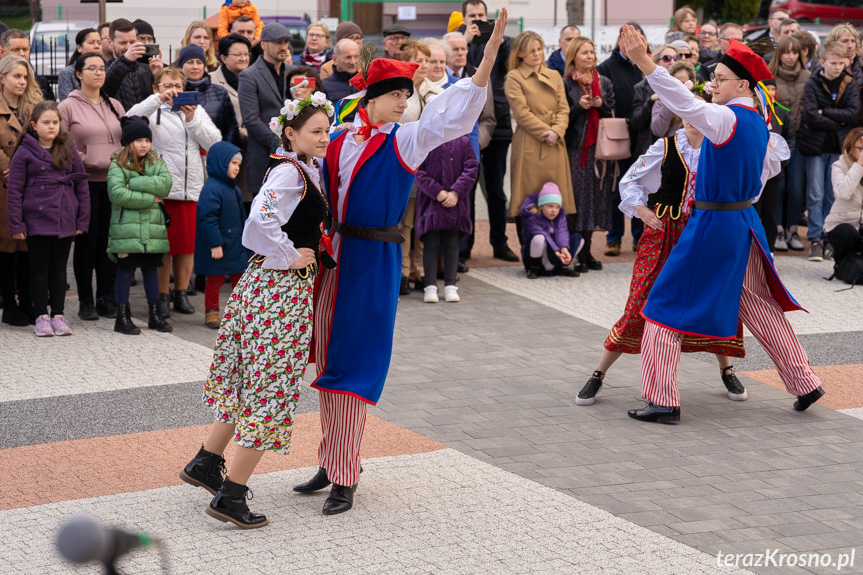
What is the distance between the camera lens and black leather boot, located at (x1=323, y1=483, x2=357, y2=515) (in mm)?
4793

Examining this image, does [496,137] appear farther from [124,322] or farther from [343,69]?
[124,322]

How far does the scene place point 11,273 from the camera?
27.9ft

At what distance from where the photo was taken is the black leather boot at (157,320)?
824cm

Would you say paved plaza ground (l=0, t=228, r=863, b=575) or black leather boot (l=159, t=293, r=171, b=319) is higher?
black leather boot (l=159, t=293, r=171, b=319)

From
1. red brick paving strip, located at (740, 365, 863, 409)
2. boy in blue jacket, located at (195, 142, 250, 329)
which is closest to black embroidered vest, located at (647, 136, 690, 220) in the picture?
red brick paving strip, located at (740, 365, 863, 409)

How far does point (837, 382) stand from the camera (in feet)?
23.1

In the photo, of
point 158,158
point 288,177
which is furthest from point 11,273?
point 288,177

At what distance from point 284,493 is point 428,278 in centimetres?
455

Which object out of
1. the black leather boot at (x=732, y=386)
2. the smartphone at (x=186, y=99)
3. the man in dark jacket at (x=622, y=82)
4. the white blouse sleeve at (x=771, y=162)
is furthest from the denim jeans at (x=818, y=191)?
the smartphone at (x=186, y=99)

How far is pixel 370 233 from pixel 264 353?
682 millimetres

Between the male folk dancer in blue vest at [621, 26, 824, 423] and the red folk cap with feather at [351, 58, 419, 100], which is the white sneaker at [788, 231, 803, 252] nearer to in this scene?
the male folk dancer in blue vest at [621, 26, 824, 423]

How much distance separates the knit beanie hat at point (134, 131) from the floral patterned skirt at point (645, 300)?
373 centimetres

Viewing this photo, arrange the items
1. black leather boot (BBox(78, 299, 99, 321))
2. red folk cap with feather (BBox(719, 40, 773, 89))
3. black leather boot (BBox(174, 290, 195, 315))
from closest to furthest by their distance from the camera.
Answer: red folk cap with feather (BBox(719, 40, 773, 89)), black leather boot (BBox(78, 299, 99, 321)), black leather boot (BBox(174, 290, 195, 315))

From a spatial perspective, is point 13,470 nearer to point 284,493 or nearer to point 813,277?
point 284,493
